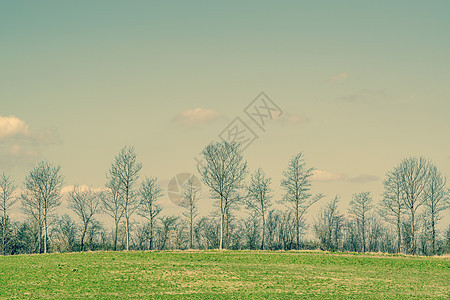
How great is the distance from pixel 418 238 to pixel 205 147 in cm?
5124

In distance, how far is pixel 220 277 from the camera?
35.8m

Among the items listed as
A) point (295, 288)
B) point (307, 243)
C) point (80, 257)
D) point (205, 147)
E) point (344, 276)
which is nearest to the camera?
point (295, 288)

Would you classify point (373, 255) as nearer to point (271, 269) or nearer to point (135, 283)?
point (271, 269)

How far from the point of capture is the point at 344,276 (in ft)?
125

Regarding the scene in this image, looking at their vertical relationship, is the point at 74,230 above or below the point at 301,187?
below

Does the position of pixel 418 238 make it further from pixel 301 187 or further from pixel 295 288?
pixel 295 288

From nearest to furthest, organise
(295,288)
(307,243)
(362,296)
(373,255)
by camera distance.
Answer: (362,296), (295,288), (373,255), (307,243)

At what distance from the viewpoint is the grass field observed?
3052 cm

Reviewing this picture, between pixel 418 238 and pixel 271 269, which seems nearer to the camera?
pixel 271 269

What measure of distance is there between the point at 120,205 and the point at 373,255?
38.6 metres

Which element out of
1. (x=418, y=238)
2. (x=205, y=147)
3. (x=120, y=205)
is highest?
(x=205, y=147)

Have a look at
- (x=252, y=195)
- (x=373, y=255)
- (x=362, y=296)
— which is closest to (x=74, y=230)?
(x=252, y=195)

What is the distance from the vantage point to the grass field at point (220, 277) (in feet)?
100

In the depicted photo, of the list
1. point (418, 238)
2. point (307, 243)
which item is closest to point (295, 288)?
point (307, 243)
